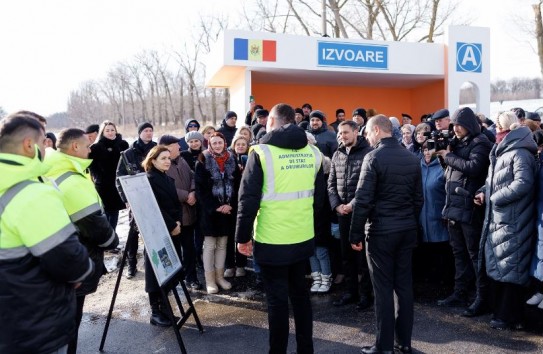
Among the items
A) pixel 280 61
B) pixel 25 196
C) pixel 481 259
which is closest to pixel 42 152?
pixel 25 196

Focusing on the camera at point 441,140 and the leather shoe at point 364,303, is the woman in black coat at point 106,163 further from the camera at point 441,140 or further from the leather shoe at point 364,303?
the camera at point 441,140

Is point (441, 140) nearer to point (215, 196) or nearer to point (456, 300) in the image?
point (456, 300)

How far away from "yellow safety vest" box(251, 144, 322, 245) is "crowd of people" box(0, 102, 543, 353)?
0.01 meters

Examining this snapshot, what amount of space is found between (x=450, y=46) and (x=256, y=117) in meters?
6.70

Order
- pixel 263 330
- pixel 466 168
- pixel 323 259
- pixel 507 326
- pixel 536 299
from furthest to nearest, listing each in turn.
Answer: pixel 323 259 < pixel 536 299 < pixel 466 168 < pixel 263 330 < pixel 507 326

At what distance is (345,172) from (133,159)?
2.89m

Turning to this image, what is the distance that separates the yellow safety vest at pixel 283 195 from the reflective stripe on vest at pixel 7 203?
5.51 feet

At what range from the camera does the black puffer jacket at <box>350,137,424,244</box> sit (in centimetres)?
367

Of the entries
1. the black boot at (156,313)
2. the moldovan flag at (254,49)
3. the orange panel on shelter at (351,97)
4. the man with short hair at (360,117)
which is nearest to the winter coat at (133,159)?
the black boot at (156,313)

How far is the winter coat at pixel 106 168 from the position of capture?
6816 mm

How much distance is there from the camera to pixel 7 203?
2.22m

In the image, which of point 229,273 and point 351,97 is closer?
point 229,273

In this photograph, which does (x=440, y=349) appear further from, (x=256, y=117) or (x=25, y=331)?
(x=256, y=117)

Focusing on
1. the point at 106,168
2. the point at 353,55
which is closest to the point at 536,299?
the point at 106,168
